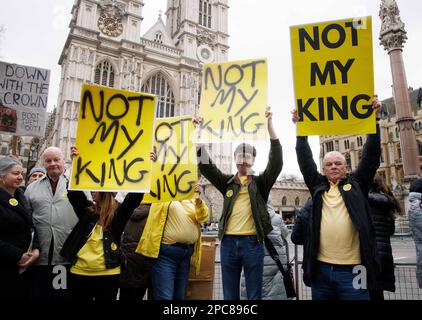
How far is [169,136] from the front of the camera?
355cm

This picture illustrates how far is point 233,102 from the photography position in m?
→ 3.27

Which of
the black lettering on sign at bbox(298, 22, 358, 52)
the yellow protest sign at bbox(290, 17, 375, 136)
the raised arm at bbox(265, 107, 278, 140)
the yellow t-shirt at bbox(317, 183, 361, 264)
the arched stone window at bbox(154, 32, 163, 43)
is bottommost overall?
the yellow t-shirt at bbox(317, 183, 361, 264)

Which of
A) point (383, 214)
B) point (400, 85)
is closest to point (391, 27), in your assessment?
point (400, 85)

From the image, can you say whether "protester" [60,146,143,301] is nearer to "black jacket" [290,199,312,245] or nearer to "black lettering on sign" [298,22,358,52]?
"black jacket" [290,199,312,245]

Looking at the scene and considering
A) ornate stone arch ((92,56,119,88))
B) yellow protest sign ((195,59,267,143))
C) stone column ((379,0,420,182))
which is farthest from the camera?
ornate stone arch ((92,56,119,88))

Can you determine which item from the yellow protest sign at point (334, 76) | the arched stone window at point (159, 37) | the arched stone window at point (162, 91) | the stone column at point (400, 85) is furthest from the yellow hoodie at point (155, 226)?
the arched stone window at point (159, 37)

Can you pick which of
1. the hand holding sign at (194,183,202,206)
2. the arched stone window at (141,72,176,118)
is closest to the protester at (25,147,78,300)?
the hand holding sign at (194,183,202,206)

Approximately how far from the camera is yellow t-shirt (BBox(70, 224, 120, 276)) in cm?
255

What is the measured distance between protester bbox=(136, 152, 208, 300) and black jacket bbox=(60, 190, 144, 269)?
0.52 m

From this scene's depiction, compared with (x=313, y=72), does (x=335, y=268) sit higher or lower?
lower

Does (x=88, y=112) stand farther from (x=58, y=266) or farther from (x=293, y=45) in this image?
(x=293, y=45)

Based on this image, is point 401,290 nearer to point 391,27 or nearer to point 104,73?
point 391,27

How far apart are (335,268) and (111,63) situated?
35.2 metres

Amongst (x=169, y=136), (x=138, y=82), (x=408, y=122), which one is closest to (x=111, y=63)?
(x=138, y=82)
